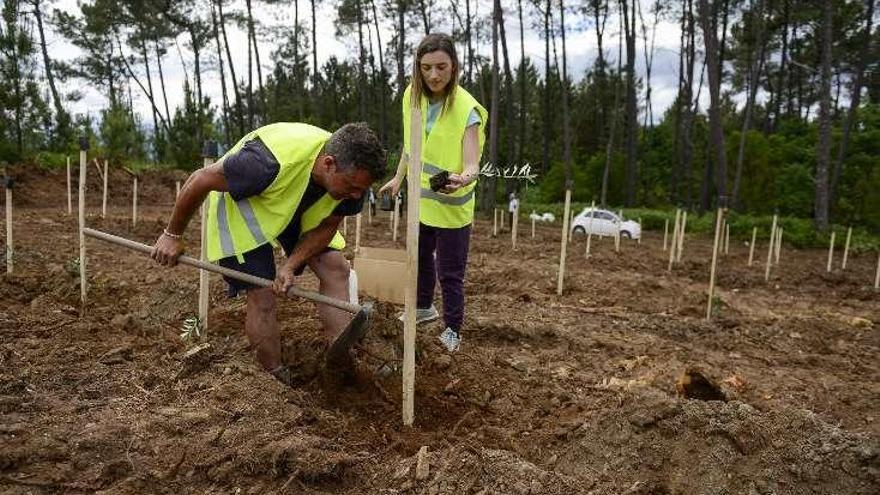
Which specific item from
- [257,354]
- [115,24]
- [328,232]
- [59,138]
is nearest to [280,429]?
[257,354]

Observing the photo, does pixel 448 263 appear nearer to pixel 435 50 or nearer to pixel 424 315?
pixel 424 315

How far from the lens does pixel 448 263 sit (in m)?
3.44

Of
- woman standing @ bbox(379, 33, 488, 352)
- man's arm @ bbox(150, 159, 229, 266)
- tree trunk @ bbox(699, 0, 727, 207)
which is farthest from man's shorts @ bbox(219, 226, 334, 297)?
tree trunk @ bbox(699, 0, 727, 207)

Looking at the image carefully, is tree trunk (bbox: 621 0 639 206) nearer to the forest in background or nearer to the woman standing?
Answer: the forest in background

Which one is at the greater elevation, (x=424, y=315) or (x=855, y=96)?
(x=855, y=96)

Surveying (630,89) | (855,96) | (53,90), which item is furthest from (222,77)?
(855,96)

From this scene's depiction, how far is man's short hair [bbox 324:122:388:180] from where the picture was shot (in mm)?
2439

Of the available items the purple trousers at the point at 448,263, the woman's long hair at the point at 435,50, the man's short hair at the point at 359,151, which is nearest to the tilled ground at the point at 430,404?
the purple trousers at the point at 448,263

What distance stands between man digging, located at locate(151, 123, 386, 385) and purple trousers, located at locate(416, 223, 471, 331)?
62cm

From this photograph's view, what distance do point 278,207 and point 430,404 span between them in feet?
3.54

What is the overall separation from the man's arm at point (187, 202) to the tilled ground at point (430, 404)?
46 centimetres

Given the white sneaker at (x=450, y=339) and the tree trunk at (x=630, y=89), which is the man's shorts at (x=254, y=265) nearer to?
the white sneaker at (x=450, y=339)

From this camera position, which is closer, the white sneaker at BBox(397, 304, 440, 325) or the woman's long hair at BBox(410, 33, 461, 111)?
the woman's long hair at BBox(410, 33, 461, 111)

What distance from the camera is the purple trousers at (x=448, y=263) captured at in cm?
341
